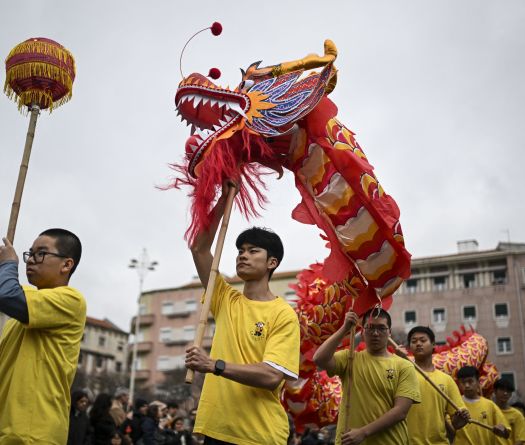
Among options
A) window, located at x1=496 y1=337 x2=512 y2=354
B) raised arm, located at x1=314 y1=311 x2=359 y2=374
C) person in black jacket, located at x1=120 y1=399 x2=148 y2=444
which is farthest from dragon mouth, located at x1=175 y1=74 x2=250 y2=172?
window, located at x1=496 y1=337 x2=512 y2=354

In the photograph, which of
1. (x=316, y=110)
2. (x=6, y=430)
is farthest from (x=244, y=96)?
(x=6, y=430)

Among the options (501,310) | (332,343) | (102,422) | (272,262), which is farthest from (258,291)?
(501,310)

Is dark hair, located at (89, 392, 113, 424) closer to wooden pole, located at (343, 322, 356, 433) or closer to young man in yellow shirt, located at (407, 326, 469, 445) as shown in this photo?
young man in yellow shirt, located at (407, 326, 469, 445)

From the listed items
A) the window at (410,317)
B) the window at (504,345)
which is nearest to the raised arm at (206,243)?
the window at (504,345)

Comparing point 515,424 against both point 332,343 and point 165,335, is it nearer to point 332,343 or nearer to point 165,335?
point 332,343

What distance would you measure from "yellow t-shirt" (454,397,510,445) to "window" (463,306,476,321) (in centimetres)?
3205

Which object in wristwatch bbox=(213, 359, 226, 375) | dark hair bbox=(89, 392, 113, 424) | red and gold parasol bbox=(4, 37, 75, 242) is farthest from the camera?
dark hair bbox=(89, 392, 113, 424)

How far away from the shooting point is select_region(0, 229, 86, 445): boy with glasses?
9.86 feet

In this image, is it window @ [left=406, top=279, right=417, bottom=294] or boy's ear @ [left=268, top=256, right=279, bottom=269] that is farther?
window @ [left=406, top=279, right=417, bottom=294]

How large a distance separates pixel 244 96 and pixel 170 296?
4455 cm

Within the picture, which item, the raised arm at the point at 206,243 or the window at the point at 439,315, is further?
the window at the point at 439,315

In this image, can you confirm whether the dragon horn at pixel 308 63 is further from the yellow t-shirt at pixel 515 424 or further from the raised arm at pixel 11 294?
the yellow t-shirt at pixel 515 424

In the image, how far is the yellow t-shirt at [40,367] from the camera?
299 centimetres

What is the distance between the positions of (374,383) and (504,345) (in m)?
33.5
